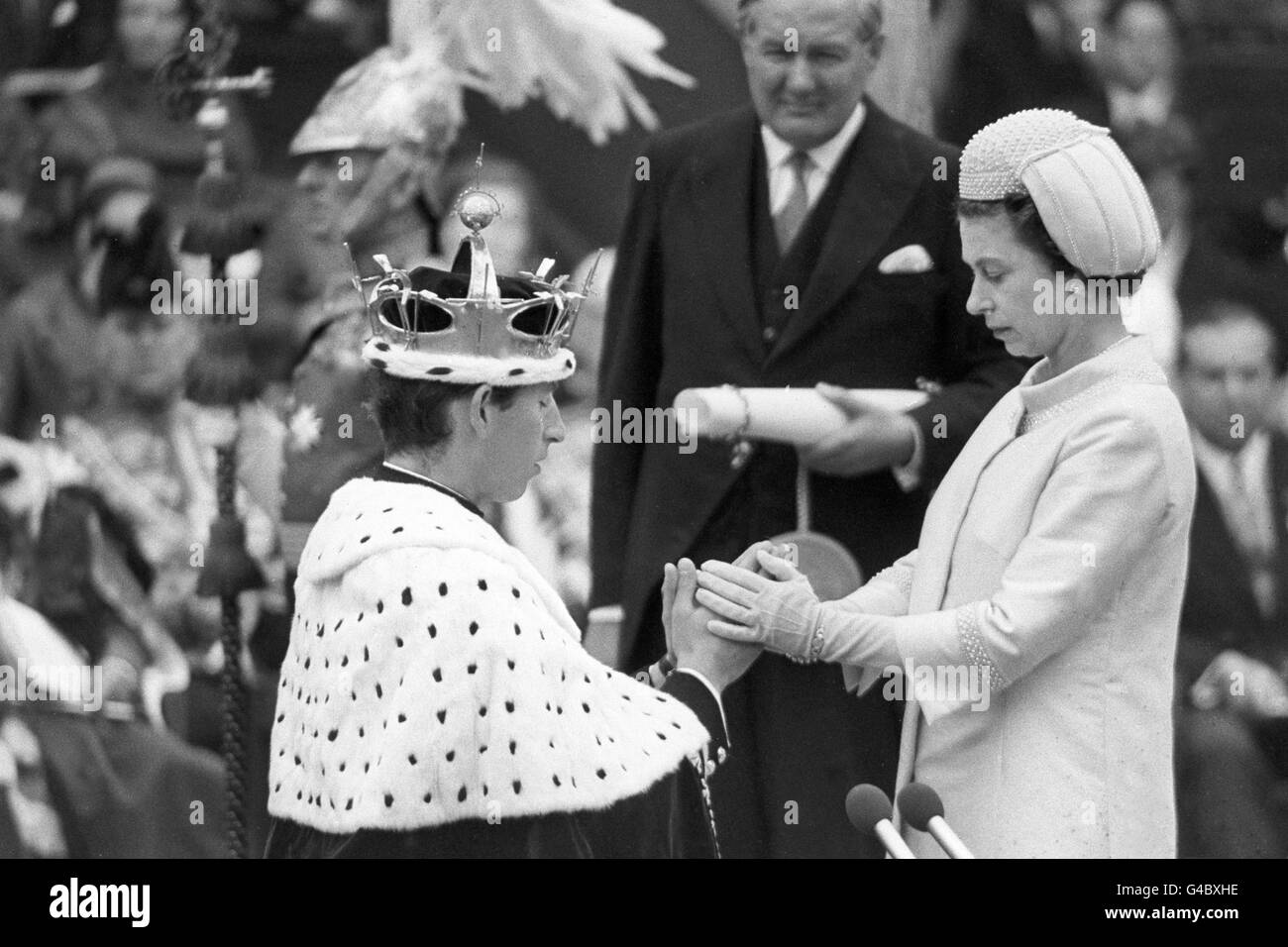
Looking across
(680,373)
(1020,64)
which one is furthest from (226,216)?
(1020,64)

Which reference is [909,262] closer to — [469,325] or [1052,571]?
[1052,571]

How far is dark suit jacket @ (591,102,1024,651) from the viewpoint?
4.64 meters

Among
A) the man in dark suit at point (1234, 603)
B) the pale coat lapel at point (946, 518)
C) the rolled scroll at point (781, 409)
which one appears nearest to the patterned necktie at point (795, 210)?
the rolled scroll at point (781, 409)

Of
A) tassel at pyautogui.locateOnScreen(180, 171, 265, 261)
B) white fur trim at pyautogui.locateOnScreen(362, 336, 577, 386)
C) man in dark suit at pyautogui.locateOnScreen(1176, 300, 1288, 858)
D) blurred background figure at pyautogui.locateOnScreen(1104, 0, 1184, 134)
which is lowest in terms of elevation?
man in dark suit at pyautogui.locateOnScreen(1176, 300, 1288, 858)

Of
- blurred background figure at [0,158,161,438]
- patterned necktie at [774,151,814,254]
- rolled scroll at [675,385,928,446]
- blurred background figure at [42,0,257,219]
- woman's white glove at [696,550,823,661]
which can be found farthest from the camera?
blurred background figure at [0,158,161,438]

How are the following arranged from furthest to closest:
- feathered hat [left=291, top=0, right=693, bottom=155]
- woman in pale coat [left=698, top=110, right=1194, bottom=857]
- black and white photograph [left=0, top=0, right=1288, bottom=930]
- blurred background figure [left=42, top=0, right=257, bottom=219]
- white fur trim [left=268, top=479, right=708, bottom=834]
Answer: blurred background figure [left=42, top=0, right=257, bottom=219], feathered hat [left=291, top=0, right=693, bottom=155], black and white photograph [left=0, top=0, right=1288, bottom=930], woman in pale coat [left=698, top=110, right=1194, bottom=857], white fur trim [left=268, top=479, right=708, bottom=834]

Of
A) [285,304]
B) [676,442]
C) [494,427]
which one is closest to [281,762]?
[494,427]

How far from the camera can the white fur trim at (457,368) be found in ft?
11.1

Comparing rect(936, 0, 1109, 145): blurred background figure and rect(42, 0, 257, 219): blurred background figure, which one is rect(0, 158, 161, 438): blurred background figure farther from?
rect(936, 0, 1109, 145): blurred background figure

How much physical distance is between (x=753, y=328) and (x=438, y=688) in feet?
5.47

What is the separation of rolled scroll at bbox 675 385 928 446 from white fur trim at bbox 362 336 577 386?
1.26m

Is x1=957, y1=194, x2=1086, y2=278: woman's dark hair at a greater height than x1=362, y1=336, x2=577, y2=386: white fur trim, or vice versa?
x1=957, y1=194, x2=1086, y2=278: woman's dark hair

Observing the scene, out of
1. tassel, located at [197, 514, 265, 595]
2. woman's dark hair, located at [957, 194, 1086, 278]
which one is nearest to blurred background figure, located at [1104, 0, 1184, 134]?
woman's dark hair, located at [957, 194, 1086, 278]

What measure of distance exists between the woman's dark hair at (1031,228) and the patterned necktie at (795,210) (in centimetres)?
116
